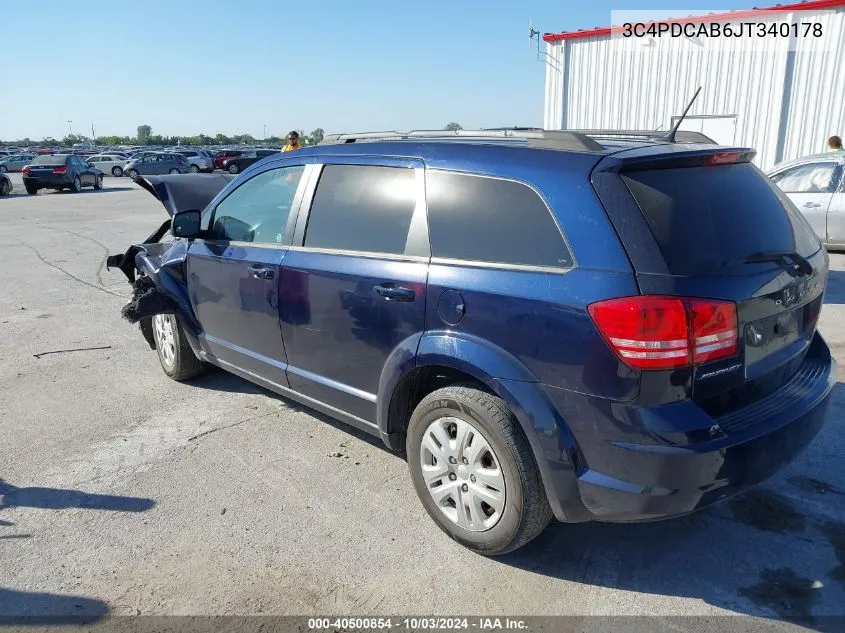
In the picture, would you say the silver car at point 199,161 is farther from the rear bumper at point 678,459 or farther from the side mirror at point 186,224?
the rear bumper at point 678,459

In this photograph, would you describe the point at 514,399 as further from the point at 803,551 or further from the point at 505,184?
the point at 803,551

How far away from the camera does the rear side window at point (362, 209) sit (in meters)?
3.22

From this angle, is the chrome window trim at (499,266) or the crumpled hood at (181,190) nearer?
the chrome window trim at (499,266)

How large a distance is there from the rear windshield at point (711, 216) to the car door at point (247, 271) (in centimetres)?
207

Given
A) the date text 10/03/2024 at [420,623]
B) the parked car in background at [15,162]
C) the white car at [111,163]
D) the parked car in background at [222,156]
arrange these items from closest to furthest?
the date text 10/03/2024 at [420,623]
the white car at [111,163]
the parked car in background at [222,156]
the parked car in background at [15,162]

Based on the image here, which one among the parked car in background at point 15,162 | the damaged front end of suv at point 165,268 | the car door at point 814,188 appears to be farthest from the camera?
the parked car in background at point 15,162

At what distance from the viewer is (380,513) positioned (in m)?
3.33

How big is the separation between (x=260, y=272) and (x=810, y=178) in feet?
29.0

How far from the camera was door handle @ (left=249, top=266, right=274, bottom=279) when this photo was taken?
3840mm

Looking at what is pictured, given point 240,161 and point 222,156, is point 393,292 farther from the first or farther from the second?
point 222,156

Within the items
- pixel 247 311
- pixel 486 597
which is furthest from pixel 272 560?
pixel 247 311

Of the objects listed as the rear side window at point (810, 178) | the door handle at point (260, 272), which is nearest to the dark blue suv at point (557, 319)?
the door handle at point (260, 272)

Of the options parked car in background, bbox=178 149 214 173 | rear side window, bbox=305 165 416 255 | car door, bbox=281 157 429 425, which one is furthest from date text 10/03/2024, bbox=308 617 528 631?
parked car in background, bbox=178 149 214 173

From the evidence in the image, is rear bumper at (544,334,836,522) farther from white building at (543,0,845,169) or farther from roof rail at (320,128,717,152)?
white building at (543,0,845,169)
